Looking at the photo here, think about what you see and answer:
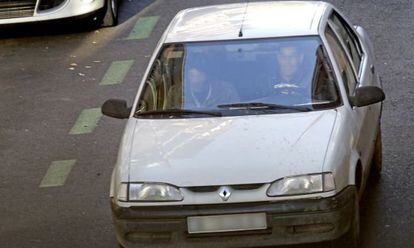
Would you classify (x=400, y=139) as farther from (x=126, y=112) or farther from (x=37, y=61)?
(x=37, y=61)

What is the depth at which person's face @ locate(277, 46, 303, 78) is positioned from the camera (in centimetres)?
729

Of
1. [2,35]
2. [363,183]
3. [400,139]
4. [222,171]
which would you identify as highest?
[222,171]

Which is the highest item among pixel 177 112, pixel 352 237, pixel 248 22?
pixel 248 22

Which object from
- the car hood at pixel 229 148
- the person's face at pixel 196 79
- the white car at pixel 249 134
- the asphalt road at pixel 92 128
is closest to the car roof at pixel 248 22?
the white car at pixel 249 134

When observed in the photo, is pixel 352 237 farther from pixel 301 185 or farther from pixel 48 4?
pixel 48 4

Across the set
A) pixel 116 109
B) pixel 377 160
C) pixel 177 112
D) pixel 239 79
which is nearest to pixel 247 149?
pixel 177 112

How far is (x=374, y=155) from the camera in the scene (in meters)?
8.17

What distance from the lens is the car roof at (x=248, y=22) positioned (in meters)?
7.58

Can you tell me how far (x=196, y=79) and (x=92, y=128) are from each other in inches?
125

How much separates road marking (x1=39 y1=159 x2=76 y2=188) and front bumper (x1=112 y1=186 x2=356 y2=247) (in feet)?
8.96

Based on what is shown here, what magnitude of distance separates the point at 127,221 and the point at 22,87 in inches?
241

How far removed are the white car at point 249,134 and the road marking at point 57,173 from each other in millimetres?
1672

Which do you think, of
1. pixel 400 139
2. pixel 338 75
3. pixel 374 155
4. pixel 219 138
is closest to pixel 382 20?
pixel 400 139

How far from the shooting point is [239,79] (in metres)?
7.27
